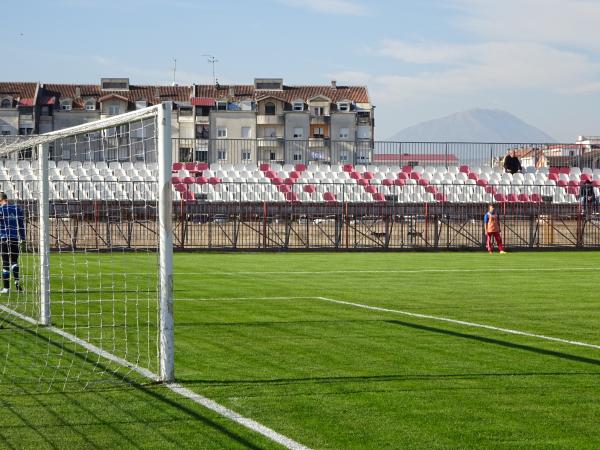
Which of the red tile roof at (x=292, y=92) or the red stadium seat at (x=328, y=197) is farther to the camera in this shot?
the red tile roof at (x=292, y=92)

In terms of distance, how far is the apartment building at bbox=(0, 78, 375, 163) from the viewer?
100750 mm

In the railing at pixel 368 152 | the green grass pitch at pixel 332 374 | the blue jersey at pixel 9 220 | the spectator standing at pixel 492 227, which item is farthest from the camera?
the railing at pixel 368 152

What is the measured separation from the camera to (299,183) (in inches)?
1484

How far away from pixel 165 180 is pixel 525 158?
50.1 m

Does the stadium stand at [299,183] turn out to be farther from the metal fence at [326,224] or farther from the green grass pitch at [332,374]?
the green grass pitch at [332,374]

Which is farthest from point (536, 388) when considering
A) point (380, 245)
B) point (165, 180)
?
point (380, 245)

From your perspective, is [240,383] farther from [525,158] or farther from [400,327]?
[525,158]

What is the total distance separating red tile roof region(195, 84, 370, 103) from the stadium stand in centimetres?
5938

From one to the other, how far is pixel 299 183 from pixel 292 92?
75.8 metres

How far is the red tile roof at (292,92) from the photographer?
110 metres

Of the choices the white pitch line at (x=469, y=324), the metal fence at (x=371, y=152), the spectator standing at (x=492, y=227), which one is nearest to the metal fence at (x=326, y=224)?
the spectator standing at (x=492, y=227)

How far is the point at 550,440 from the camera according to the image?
6.56m

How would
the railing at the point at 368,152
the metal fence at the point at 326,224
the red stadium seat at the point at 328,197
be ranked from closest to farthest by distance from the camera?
the metal fence at the point at 326,224 < the red stadium seat at the point at 328,197 < the railing at the point at 368,152

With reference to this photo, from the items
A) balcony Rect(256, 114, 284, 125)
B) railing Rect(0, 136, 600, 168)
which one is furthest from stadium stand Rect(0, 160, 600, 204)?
balcony Rect(256, 114, 284, 125)
